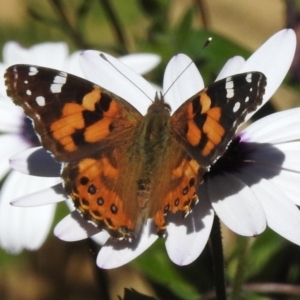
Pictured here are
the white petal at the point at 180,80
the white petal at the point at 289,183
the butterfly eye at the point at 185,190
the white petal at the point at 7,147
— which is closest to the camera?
the butterfly eye at the point at 185,190

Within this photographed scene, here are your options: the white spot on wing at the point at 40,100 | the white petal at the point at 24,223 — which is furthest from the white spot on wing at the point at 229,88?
the white petal at the point at 24,223

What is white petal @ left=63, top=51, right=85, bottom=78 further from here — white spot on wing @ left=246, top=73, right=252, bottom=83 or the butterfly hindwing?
white spot on wing @ left=246, top=73, right=252, bottom=83

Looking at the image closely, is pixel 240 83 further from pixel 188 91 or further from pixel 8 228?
pixel 8 228

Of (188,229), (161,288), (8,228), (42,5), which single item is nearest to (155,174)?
(188,229)

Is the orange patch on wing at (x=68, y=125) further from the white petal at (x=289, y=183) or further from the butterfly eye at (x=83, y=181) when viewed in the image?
the white petal at (x=289, y=183)

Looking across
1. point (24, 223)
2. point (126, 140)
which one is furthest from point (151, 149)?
point (24, 223)

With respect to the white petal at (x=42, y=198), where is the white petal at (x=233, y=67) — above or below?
above
